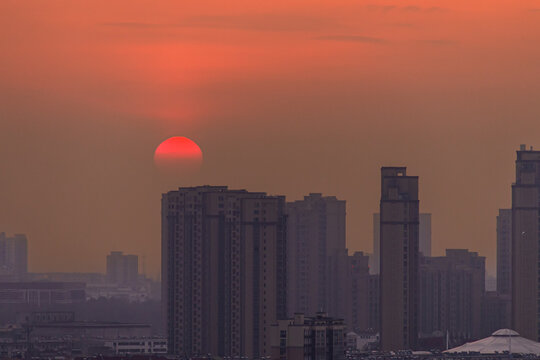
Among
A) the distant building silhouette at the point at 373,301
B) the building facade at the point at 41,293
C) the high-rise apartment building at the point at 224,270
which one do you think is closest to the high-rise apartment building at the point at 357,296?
the distant building silhouette at the point at 373,301

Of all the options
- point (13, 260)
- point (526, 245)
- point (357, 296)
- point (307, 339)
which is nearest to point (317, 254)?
point (357, 296)

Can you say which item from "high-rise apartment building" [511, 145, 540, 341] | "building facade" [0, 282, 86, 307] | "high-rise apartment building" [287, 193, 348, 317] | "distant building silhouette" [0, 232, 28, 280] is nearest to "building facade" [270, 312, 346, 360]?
"high-rise apartment building" [511, 145, 540, 341]

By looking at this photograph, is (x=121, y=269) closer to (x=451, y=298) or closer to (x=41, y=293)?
(x=41, y=293)

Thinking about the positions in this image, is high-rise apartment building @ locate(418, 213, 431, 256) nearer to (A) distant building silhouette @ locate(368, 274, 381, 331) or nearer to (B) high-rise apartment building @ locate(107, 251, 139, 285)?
(A) distant building silhouette @ locate(368, 274, 381, 331)

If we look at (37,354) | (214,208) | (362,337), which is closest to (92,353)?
(37,354)

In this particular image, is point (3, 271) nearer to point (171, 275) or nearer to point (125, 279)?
point (125, 279)

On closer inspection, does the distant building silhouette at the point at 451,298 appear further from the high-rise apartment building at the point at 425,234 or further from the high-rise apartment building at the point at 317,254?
the high-rise apartment building at the point at 317,254
